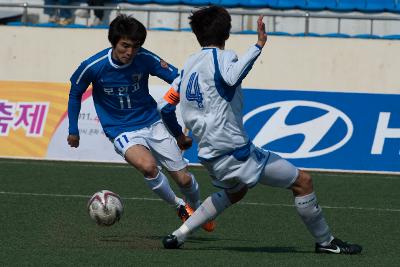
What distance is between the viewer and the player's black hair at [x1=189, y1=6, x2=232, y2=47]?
7.16 m

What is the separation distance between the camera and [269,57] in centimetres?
1648

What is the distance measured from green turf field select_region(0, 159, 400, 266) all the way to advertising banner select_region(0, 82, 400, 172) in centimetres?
61

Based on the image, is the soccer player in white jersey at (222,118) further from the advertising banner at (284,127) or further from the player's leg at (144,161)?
the advertising banner at (284,127)

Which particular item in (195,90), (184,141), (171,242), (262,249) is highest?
(195,90)

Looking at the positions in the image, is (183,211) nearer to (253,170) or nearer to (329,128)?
(253,170)

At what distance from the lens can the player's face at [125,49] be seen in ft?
27.6

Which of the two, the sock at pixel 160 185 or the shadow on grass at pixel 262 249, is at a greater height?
the sock at pixel 160 185

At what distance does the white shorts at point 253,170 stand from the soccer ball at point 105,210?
50.7 inches

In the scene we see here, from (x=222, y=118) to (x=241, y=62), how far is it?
0.47 metres

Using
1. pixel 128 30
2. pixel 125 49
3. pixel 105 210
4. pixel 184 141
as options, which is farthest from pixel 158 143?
pixel 128 30

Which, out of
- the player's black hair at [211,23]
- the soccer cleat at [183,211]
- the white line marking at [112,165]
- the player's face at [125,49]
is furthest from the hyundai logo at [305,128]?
the player's black hair at [211,23]

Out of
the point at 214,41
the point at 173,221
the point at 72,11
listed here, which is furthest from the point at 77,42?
the point at 214,41

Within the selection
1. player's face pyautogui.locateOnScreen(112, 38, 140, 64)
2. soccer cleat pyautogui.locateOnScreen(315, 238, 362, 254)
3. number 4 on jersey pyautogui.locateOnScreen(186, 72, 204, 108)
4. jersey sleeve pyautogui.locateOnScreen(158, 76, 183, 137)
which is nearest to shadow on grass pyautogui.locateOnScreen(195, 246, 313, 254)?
soccer cleat pyautogui.locateOnScreen(315, 238, 362, 254)

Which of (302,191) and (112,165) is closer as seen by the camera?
(302,191)
